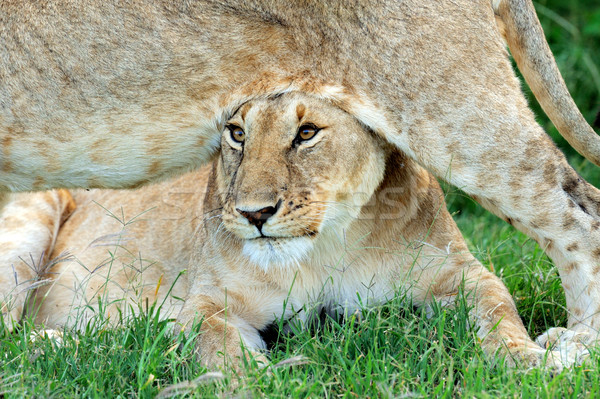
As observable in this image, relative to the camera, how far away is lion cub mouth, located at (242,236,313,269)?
3.18m

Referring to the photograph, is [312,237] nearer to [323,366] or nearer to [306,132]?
Result: [306,132]

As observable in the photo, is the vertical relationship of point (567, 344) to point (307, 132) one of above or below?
below

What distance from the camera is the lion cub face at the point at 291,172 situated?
10.3 ft

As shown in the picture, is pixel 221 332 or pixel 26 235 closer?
pixel 221 332

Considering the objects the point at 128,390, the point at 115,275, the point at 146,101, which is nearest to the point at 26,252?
the point at 115,275

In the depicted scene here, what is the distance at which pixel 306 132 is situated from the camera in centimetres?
327

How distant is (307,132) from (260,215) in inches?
14.7

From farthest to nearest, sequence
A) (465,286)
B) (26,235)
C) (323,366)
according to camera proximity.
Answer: (26,235) < (465,286) < (323,366)

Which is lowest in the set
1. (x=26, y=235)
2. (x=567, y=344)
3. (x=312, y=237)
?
(x=26, y=235)

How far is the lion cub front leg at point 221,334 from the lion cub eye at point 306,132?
0.67m

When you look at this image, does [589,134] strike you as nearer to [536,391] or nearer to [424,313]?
[424,313]

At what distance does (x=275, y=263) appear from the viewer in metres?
3.28

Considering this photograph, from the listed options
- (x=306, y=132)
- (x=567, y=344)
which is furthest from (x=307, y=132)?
(x=567, y=344)

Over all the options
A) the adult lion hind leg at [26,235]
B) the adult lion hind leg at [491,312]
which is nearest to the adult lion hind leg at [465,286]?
the adult lion hind leg at [491,312]
